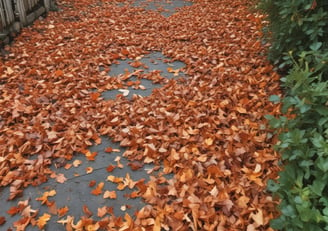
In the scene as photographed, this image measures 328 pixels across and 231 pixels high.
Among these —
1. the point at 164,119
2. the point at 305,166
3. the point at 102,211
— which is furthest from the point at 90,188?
the point at 305,166

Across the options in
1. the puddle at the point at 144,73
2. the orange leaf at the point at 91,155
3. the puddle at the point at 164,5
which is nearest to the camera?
the orange leaf at the point at 91,155

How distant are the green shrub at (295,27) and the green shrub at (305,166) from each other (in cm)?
72

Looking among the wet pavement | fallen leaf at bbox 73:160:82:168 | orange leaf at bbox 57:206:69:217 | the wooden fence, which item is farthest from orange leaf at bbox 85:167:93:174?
the wooden fence

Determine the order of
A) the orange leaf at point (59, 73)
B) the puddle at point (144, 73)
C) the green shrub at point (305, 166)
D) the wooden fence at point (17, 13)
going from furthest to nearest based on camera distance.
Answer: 1. the wooden fence at point (17, 13)
2. the orange leaf at point (59, 73)
3. the puddle at point (144, 73)
4. the green shrub at point (305, 166)

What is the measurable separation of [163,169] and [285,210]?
4.04 ft

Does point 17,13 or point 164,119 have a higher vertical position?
point 164,119

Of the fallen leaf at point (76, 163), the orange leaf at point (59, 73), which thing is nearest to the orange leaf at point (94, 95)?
the orange leaf at point (59, 73)

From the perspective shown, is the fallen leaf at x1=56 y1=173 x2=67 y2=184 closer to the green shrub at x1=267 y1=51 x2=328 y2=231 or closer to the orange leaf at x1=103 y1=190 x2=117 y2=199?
the orange leaf at x1=103 y1=190 x2=117 y2=199

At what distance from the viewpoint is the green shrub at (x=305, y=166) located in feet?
5.51

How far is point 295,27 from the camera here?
136 inches

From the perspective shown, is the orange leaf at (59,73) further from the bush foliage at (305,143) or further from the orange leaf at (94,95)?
the bush foliage at (305,143)

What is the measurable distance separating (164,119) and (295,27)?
182cm

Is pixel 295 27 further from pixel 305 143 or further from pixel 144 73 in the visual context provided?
pixel 144 73

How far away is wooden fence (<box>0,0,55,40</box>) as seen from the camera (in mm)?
5188
